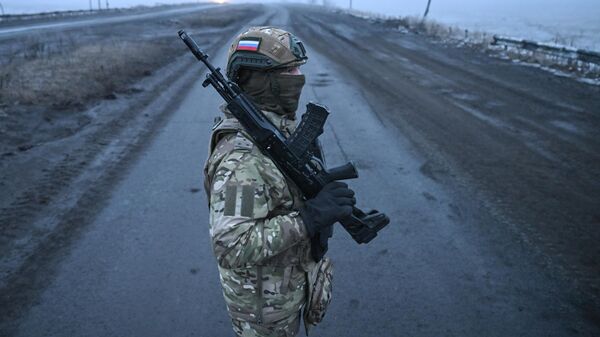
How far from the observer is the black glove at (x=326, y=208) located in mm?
1770

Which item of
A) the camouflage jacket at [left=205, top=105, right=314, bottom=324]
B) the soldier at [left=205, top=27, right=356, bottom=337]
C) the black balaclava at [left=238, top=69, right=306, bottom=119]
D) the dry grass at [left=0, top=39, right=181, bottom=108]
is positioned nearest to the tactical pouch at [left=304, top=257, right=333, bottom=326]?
the soldier at [left=205, top=27, right=356, bottom=337]

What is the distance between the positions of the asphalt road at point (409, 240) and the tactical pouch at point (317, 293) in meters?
0.94

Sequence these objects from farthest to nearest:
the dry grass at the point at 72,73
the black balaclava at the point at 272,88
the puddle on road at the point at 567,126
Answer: the dry grass at the point at 72,73 < the puddle on road at the point at 567,126 < the black balaclava at the point at 272,88

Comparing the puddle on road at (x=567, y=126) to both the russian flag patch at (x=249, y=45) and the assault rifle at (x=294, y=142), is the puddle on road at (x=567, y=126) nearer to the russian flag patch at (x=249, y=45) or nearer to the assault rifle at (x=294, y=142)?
the assault rifle at (x=294, y=142)

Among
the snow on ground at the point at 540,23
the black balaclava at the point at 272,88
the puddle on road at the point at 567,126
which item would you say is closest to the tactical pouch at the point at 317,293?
the black balaclava at the point at 272,88

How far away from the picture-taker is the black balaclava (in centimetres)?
190

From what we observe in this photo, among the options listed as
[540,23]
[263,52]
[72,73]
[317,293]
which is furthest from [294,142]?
[540,23]

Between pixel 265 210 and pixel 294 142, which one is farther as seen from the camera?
pixel 294 142

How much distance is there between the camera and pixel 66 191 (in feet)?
16.5

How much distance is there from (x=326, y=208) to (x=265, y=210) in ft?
0.88

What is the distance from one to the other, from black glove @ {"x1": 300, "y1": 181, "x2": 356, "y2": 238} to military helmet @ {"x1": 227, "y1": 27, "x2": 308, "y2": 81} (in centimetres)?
58

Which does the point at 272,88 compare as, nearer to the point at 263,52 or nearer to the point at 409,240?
the point at 263,52

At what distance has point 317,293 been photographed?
85.7 inches

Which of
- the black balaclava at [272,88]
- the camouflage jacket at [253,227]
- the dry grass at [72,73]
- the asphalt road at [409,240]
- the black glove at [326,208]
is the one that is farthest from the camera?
the dry grass at [72,73]
